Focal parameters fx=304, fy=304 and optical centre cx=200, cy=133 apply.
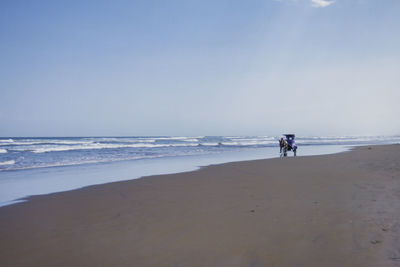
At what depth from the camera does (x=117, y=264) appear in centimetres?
342

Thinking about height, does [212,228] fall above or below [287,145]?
below

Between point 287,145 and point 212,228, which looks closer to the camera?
point 212,228

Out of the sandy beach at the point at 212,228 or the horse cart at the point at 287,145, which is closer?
the sandy beach at the point at 212,228

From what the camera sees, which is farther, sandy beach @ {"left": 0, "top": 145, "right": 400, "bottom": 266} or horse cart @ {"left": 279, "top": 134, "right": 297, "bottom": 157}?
horse cart @ {"left": 279, "top": 134, "right": 297, "bottom": 157}

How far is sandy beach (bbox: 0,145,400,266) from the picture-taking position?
3.45 metres

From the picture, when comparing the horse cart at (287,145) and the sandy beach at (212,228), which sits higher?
the horse cart at (287,145)

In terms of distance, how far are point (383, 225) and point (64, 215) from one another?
209 inches

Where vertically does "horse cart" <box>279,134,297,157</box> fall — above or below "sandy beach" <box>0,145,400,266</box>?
above

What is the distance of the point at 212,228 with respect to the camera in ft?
14.5

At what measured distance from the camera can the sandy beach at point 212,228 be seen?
345 cm

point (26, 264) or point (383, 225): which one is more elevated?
point (383, 225)

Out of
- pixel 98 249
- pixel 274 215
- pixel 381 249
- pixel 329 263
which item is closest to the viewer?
pixel 329 263

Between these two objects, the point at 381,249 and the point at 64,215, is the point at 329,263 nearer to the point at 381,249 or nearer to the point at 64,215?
the point at 381,249

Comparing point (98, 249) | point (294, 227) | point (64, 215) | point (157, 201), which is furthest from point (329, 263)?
point (64, 215)
